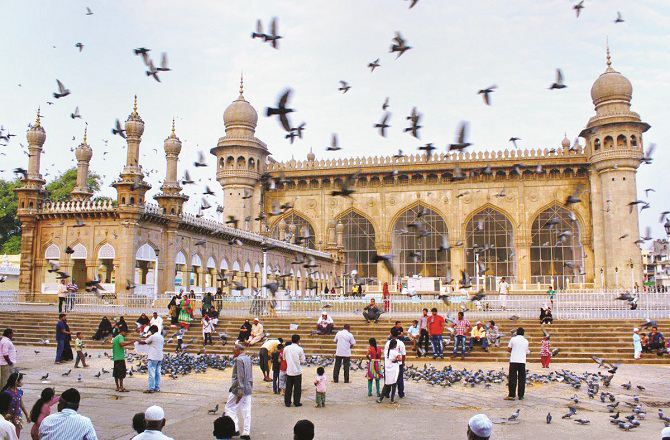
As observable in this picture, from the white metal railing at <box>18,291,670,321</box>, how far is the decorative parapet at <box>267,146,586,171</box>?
20.7 m

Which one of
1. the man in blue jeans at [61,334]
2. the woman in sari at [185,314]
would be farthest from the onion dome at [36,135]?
the man in blue jeans at [61,334]

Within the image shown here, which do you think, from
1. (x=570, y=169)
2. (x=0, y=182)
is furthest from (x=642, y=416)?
(x=0, y=182)

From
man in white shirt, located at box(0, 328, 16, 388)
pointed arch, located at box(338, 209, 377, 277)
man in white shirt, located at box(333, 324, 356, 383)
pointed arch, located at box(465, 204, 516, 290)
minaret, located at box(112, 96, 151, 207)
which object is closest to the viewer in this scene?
man in white shirt, located at box(0, 328, 16, 388)

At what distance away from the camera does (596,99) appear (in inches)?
1490

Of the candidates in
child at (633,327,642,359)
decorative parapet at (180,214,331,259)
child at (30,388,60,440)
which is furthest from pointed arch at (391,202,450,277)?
child at (30,388,60,440)

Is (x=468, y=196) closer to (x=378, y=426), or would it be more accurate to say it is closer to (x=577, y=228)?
(x=577, y=228)

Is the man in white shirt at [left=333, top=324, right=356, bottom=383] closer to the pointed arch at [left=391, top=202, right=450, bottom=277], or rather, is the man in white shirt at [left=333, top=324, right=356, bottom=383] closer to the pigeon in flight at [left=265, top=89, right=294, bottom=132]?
the pigeon in flight at [left=265, top=89, right=294, bottom=132]

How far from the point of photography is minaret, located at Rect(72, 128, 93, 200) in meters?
25.0

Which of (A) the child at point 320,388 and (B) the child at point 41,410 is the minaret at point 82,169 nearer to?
(A) the child at point 320,388

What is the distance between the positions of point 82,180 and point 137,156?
7.20m

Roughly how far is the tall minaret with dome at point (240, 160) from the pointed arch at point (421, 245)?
10408 mm

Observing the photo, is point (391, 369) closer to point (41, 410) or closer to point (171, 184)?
point (41, 410)

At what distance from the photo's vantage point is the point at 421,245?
42844 millimetres

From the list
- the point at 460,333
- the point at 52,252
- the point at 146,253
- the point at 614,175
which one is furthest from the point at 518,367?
the point at 614,175
